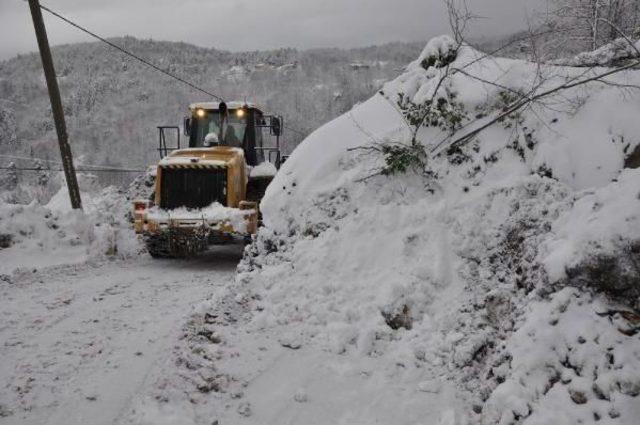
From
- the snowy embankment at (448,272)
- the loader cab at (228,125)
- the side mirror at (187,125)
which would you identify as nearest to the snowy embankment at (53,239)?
the side mirror at (187,125)

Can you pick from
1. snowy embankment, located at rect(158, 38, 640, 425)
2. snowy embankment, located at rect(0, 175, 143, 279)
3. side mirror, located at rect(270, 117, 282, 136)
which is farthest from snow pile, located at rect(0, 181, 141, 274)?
snowy embankment, located at rect(158, 38, 640, 425)

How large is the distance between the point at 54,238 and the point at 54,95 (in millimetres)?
3157

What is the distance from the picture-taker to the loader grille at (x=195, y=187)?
29.3 feet

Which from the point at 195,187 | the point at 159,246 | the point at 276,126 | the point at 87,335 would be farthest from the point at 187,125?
the point at 87,335

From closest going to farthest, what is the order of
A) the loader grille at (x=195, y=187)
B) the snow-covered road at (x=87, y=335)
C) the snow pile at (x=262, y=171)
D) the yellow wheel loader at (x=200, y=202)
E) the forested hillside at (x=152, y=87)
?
the snow-covered road at (x=87, y=335) < the yellow wheel loader at (x=200, y=202) < the loader grille at (x=195, y=187) < the snow pile at (x=262, y=171) < the forested hillside at (x=152, y=87)

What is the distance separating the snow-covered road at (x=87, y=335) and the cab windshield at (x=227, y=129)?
11.0ft

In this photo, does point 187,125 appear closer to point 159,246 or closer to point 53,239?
point 159,246

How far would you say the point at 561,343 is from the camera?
10.3 ft

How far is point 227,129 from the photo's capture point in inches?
422

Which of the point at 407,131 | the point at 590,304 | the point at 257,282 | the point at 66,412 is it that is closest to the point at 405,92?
the point at 407,131

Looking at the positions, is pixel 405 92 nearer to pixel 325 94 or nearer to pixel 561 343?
pixel 561 343

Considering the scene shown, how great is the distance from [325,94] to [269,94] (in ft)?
39.4

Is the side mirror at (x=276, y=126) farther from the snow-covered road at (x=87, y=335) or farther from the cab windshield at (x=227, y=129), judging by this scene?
the snow-covered road at (x=87, y=335)

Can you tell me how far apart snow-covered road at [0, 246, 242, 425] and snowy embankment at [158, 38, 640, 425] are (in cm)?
48
